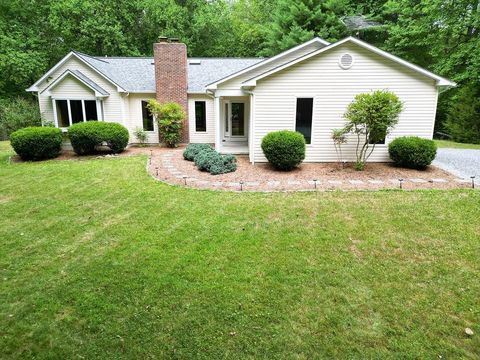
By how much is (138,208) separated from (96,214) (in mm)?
852

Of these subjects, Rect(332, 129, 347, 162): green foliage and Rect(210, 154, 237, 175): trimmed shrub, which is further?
Rect(332, 129, 347, 162): green foliage

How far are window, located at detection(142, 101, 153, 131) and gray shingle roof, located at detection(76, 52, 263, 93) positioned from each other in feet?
2.79

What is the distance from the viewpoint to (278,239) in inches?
215

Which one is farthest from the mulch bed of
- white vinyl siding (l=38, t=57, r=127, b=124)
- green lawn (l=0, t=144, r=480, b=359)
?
white vinyl siding (l=38, t=57, r=127, b=124)

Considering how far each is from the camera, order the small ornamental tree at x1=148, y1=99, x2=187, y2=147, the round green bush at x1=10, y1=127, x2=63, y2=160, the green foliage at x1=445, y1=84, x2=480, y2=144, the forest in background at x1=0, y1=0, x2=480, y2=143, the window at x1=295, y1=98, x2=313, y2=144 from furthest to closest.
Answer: the forest in background at x1=0, y1=0, x2=480, y2=143, the green foliage at x1=445, y1=84, x2=480, y2=144, the small ornamental tree at x1=148, y1=99, x2=187, y2=147, the round green bush at x1=10, y1=127, x2=63, y2=160, the window at x1=295, y1=98, x2=313, y2=144

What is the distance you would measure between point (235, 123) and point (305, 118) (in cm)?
533

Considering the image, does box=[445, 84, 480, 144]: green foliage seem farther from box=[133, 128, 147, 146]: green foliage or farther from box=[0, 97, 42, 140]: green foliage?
box=[0, 97, 42, 140]: green foliage

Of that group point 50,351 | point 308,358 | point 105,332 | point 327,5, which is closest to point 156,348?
point 105,332

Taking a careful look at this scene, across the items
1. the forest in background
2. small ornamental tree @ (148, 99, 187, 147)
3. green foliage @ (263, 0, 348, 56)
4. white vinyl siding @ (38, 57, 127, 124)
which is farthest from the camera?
green foliage @ (263, 0, 348, 56)

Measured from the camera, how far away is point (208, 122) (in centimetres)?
1633

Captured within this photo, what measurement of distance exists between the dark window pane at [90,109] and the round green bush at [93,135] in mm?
2424

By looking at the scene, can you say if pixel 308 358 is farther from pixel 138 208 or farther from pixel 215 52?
pixel 215 52

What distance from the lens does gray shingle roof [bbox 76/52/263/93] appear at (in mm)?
15930

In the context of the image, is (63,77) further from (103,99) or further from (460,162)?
(460,162)
